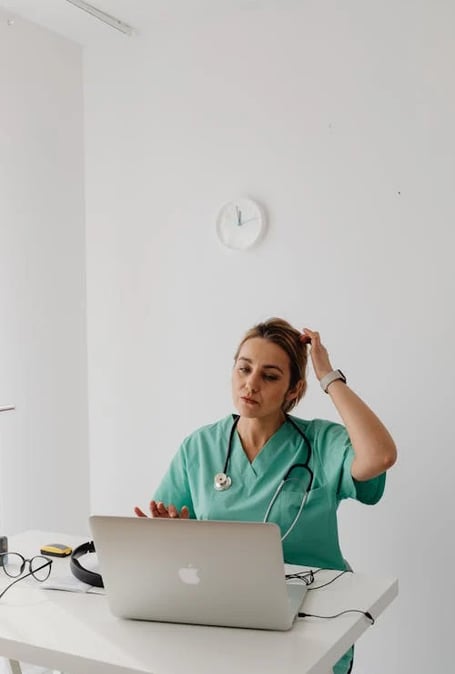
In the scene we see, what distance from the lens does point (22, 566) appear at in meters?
1.82

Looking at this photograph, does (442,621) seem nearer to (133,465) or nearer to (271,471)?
(271,471)

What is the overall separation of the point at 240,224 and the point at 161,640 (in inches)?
69.2

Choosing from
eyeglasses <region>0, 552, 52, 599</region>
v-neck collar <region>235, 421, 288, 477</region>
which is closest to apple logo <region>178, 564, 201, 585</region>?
eyeglasses <region>0, 552, 52, 599</region>

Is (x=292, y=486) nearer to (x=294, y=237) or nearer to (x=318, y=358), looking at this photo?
(x=318, y=358)

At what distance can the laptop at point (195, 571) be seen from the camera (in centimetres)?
137

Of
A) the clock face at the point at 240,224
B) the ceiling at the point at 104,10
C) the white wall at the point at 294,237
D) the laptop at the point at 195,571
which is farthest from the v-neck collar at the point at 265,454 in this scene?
the ceiling at the point at 104,10

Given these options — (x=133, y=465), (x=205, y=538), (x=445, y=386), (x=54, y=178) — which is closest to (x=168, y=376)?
(x=133, y=465)

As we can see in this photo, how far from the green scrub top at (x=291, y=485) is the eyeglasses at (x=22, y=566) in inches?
15.4

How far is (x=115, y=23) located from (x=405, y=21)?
1096 millimetres

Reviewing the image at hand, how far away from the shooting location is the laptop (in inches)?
54.1

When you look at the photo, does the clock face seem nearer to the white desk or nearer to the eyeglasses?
the eyeglasses

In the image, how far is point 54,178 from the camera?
3133 mm

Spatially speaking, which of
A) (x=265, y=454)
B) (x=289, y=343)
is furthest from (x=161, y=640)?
(x=289, y=343)

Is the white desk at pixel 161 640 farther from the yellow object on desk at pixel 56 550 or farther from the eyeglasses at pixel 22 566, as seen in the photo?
the yellow object on desk at pixel 56 550
